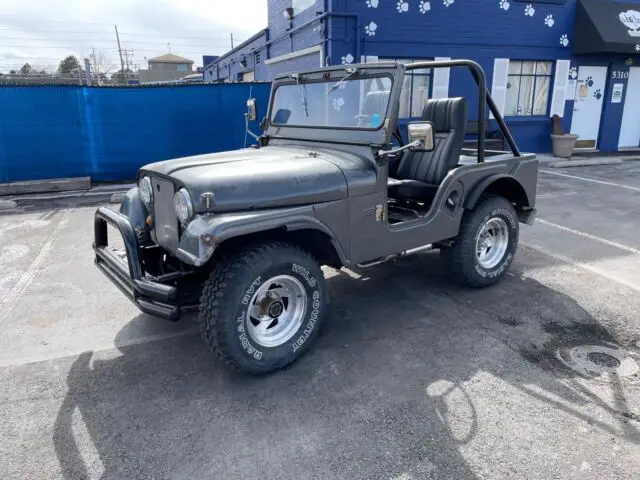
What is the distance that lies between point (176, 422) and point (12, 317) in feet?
7.38

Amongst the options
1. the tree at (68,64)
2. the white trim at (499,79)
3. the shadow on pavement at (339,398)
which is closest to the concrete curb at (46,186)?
the shadow on pavement at (339,398)

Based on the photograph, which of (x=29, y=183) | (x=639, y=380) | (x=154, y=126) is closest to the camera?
(x=639, y=380)

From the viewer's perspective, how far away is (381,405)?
2.98 meters

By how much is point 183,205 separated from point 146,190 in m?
0.73

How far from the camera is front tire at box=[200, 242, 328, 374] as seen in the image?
3.01 metres

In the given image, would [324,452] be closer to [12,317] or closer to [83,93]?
[12,317]

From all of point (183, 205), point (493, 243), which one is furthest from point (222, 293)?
point (493, 243)

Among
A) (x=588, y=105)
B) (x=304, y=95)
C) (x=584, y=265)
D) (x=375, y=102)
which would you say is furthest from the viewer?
(x=588, y=105)

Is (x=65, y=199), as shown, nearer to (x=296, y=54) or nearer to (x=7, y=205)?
(x=7, y=205)

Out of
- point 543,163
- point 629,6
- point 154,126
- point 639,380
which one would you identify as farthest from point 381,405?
point 629,6

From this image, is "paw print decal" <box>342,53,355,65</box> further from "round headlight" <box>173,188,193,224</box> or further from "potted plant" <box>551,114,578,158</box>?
"round headlight" <box>173,188,193,224</box>

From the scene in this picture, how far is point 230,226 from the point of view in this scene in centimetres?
289

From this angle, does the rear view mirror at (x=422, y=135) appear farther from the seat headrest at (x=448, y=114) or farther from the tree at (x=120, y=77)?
the tree at (x=120, y=77)

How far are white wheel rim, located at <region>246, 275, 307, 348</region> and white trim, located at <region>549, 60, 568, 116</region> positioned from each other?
12811mm
